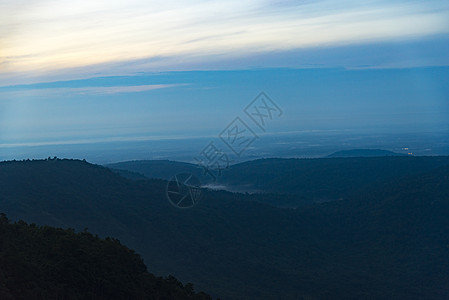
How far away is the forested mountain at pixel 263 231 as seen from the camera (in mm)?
28656

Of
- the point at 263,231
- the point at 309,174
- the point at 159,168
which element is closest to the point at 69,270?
the point at 263,231

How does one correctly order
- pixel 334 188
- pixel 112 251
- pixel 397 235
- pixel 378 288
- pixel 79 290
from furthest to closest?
pixel 334 188, pixel 397 235, pixel 378 288, pixel 112 251, pixel 79 290

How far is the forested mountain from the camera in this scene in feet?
94.0

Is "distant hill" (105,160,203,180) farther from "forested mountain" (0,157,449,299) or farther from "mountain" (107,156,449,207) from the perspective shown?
"forested mountain" (0,157,449,299)

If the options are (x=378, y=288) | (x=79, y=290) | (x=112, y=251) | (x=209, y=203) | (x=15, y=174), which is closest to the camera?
(x=79, y=290)

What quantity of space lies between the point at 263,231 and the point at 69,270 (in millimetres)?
25373

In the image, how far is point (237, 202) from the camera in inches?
1731

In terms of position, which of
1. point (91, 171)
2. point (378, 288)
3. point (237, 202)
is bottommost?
point (378, 288)

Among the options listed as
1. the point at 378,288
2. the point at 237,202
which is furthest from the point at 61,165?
the point at 378,288

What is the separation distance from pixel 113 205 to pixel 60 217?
18.4 feet

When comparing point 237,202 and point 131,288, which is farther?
point 237,202

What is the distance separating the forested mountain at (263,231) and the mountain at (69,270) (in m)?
8.18

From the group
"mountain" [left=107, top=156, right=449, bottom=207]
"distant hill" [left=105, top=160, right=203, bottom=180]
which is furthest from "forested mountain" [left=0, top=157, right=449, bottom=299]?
"distant hill" [left=105, top=160, right=203, bottom=180]

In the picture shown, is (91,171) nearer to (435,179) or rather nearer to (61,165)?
(61,165)
